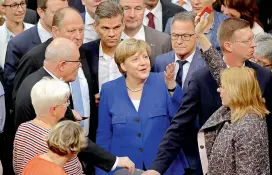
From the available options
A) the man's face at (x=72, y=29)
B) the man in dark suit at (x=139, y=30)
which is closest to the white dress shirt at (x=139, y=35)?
the man in dark suit at (x=139, y=30)

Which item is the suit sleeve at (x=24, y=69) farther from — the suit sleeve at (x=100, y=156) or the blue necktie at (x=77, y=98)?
the suit sleeve at (x=100, y=156)

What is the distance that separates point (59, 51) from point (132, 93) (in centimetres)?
76

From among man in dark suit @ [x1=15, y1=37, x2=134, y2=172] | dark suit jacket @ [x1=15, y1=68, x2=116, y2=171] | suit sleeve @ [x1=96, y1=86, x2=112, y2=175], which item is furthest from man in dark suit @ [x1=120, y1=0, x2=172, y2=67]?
dark suit jacket @ [x1=15, y1=68, x2=116, y2=171]

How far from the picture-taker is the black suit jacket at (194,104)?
6.54 m

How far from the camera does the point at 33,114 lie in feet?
20.8

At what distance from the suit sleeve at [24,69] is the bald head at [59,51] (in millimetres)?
603

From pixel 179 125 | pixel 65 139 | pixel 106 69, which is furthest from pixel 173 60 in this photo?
pixel 65 139

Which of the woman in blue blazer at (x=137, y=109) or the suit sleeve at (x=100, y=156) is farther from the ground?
the woman in blue blazer at (x=137, y=109)

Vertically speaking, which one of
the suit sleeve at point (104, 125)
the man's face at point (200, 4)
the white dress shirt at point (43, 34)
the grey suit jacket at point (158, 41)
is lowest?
the suit sleeve at point (104, 125)

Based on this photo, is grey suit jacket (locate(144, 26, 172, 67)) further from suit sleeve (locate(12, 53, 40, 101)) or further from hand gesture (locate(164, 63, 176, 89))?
suit sleeve (locate(12, 53, 40, 101))

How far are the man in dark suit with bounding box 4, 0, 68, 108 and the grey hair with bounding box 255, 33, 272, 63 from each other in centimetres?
201

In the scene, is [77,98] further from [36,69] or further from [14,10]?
[14,10]

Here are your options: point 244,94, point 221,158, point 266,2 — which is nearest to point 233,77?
point 244,94

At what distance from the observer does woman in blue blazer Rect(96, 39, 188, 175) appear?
22.3 ft
